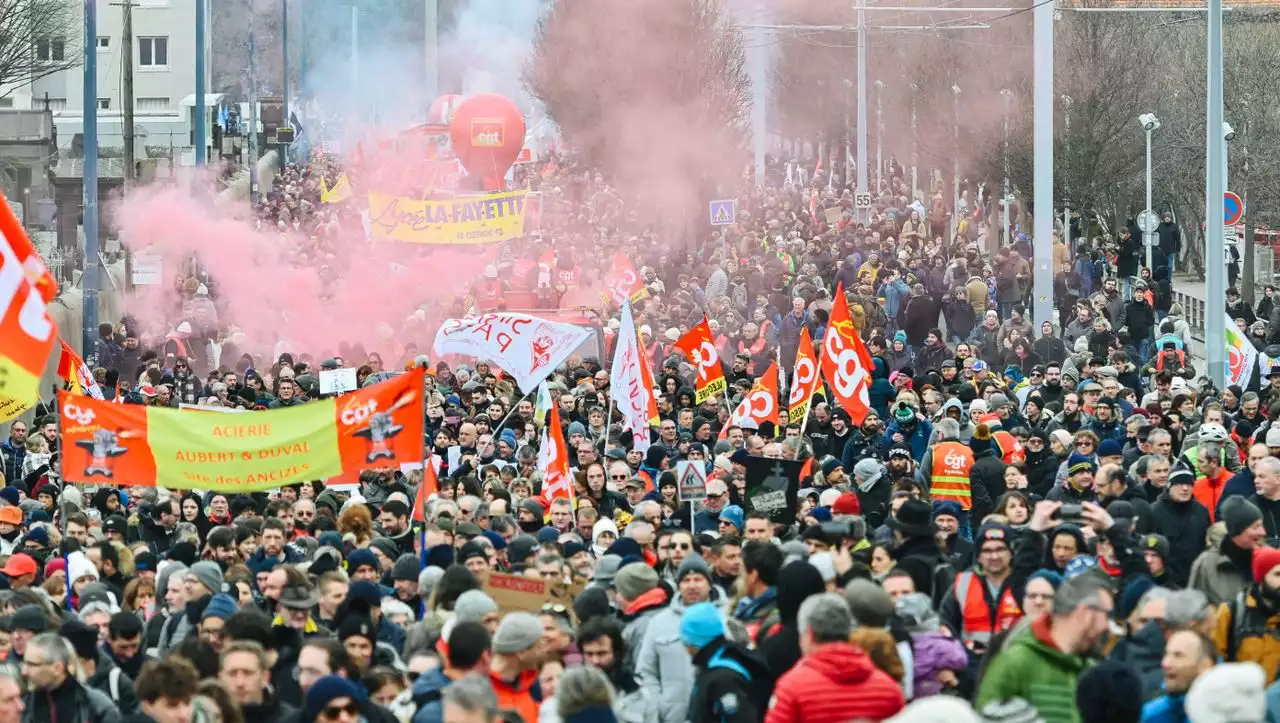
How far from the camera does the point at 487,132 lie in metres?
52.8

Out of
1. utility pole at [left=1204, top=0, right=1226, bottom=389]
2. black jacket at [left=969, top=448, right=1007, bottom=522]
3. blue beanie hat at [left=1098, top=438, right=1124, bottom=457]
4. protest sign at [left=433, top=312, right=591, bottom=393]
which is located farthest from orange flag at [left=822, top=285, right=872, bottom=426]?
utility pole at [left=1204, top=0, right=1226, bottom=389]

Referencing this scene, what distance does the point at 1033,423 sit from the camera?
693 inches

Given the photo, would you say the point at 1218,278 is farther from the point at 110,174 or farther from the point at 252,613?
the point at 110,174

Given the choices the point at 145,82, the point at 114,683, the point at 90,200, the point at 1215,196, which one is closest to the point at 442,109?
the point at 145,82

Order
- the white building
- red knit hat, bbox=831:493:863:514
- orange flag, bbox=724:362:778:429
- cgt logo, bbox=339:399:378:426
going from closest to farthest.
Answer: red knit hat, bbox=831:493:863:514 → cgt logo, bbox=339:399:378:426 → orange flag, bbox=724:362:778:429 → the white building

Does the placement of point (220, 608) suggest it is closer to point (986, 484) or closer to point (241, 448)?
point (241, 448)

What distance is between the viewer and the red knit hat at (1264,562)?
8672 mm

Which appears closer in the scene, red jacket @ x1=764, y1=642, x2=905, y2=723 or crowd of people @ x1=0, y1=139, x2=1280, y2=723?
red jacket @ x1=764, y1=642, x2=905, y2=723

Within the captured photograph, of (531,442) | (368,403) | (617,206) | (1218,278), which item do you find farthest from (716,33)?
(368,403)

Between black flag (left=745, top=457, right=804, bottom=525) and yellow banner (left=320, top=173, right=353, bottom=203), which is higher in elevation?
yellow banner (left=320, top=173, right=353, bottom=203)

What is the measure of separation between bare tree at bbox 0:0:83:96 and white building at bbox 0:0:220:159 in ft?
21.3

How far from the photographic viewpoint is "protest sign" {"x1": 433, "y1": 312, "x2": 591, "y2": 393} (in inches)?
768

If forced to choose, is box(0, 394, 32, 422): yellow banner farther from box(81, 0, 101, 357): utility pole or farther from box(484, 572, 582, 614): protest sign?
box(81, 0, 101, 357): utility pole

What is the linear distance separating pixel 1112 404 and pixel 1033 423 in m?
1.12
